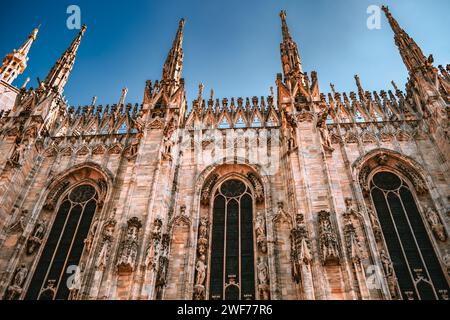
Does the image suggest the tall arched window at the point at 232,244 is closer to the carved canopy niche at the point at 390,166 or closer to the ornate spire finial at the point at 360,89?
the carved canopy niche at the point at 390,166

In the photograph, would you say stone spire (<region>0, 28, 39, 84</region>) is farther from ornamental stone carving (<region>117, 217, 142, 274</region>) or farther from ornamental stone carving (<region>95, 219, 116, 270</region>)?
ornamental stone carving (<region>117, 217, 142, 274</region>)

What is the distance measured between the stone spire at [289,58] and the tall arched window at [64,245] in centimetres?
1043

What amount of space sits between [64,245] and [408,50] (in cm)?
1813

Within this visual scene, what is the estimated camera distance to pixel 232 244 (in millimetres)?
14211

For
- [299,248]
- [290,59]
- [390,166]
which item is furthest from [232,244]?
[290,59]

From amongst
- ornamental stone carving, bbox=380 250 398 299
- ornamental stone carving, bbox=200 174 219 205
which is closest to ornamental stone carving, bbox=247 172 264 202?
ornamental stone carving, bbox=200 174 219 205

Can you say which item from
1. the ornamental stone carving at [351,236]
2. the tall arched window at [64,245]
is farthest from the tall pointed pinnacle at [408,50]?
the tall arched window at [64,245]

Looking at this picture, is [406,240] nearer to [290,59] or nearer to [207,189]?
[207,189]

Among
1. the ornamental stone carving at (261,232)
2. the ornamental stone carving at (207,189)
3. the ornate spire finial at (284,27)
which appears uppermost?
the ornate spire finial at (284,27)

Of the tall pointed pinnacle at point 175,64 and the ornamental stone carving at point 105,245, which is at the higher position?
the tall pointed pinnacle at point 175,64

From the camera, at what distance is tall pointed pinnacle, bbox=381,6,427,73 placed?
61.5 feet

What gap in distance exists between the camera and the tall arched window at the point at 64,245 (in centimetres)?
1367

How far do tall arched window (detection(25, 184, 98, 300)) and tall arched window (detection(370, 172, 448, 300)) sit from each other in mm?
11324

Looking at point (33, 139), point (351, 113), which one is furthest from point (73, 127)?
point (351, 113)
